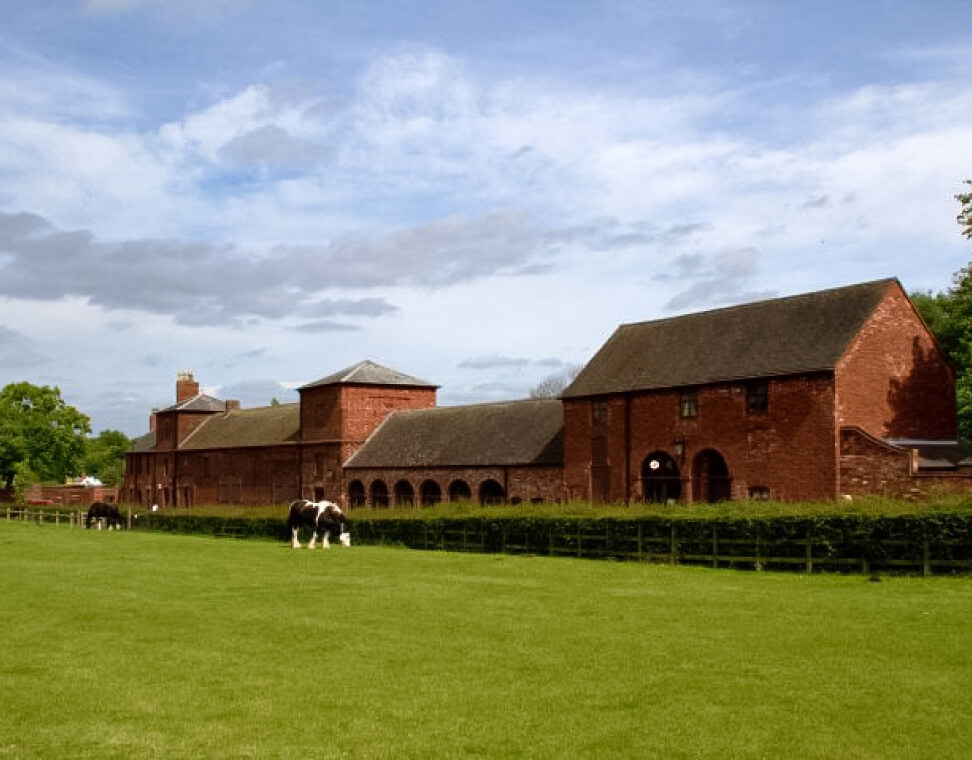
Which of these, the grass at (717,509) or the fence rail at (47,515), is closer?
the grass at (717,509)

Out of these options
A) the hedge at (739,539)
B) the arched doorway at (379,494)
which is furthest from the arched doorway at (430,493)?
the hedge at (739,539)

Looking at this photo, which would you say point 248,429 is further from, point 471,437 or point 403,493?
point 471,437

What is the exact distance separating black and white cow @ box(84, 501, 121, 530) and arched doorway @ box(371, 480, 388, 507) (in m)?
13.9

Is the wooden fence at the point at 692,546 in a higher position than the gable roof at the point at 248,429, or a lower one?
lower

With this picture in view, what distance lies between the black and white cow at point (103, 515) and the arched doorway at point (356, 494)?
12.7 meters

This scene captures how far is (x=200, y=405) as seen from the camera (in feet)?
260

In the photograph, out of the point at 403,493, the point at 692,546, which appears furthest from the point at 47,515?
the point at 692,546

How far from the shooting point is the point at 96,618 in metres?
16.3

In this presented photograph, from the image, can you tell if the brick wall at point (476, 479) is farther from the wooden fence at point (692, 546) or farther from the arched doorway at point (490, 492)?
the wooden fence at point (692, 546)

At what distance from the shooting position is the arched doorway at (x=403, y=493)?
5534cm

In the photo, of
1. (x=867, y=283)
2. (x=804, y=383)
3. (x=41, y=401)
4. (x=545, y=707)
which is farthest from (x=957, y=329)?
(x=41, y=401)

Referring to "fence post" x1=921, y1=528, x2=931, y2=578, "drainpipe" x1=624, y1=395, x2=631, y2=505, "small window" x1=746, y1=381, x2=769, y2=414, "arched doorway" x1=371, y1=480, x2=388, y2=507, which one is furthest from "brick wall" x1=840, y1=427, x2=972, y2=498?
"arched doorway" x1=371, y1=480, x2=388, y2=507

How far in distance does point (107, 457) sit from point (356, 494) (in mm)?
90544

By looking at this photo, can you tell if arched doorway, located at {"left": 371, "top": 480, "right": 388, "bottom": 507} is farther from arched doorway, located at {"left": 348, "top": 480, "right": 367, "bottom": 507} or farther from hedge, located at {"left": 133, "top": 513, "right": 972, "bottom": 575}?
hedge, located at {"left": 133, "top": 513, "right": 972, "bottom": 575}
